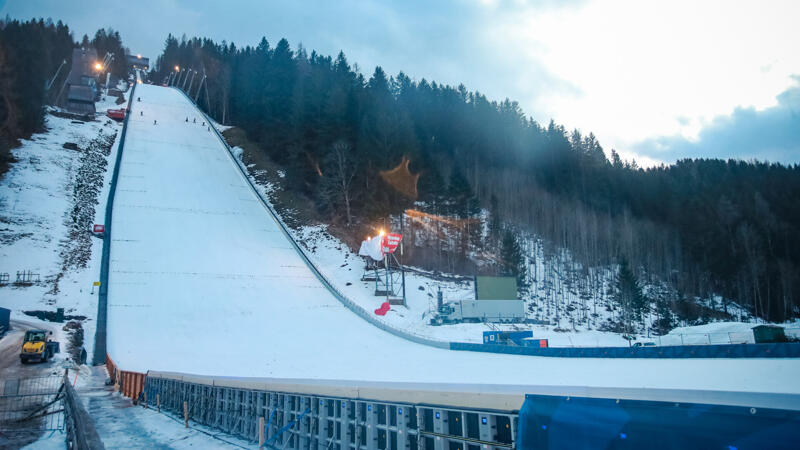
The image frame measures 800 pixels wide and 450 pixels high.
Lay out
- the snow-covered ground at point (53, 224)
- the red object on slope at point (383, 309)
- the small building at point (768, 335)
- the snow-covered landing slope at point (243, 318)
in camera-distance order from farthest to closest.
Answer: the red object on slope at point (383, 309), the snow-covered ground at point (53, 224), the small building at point (768, 335), the snow-covered landing slope at point (243, 318)

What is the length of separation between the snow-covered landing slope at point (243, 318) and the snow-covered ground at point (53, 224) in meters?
1.69

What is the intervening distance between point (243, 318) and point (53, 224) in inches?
720

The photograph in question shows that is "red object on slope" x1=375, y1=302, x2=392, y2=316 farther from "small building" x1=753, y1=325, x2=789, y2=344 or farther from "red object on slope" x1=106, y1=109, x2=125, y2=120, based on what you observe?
"red object on slope" x1=106, y1=109, x2=125, y2=120

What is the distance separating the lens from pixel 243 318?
1001 inches

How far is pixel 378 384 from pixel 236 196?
139 feet

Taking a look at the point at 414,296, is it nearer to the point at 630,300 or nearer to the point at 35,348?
the point at 35,348

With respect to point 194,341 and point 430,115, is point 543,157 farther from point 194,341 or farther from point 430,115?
point 194,341

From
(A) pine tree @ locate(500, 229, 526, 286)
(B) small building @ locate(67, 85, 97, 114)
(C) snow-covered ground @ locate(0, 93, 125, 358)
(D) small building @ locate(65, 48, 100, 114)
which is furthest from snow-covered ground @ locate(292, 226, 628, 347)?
(D) small building @ locate(65, 48, 100, 114)

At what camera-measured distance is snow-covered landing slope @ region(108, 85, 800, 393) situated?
977 cm

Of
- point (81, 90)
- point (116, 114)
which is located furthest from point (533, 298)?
point (81, 90)

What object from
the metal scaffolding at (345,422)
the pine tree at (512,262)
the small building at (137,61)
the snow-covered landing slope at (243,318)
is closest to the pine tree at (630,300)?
the pine tree at (512,262)

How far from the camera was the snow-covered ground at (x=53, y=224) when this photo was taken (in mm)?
26156

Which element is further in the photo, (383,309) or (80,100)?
(80,100)

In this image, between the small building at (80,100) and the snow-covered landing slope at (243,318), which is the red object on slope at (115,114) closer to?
the small building at (80,100)
